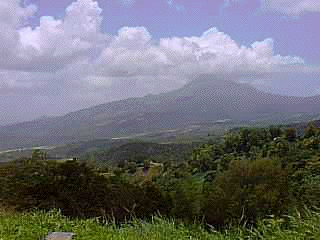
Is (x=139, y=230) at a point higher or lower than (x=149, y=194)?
higher

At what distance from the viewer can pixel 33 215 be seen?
428 inches

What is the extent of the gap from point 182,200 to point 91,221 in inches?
335

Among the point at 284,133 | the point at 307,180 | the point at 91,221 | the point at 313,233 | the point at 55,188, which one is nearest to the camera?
the point at 313,233

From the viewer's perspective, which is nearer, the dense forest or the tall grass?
the tall grass

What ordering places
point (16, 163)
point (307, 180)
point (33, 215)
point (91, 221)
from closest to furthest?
point (91, 221)
point (33, 215)
point (16, 163)
point (307, 180)

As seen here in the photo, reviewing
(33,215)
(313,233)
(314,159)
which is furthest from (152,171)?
(313,233)

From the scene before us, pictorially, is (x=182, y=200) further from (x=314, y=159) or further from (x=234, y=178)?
(x=314, y=159)

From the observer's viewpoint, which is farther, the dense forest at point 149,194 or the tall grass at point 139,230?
the dense forest at point 149,194

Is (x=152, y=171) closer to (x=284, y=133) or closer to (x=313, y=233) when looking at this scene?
(x=284, y=133)

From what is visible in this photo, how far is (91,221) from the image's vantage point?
10117 millimetres

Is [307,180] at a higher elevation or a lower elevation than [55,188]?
lower

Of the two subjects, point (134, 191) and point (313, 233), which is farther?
point (134, 191)

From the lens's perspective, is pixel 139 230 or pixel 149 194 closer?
pixel 139 230

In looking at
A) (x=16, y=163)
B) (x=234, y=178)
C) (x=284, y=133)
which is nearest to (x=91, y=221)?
(x=16, y=163)
